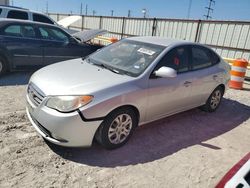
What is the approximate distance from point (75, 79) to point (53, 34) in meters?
4.44

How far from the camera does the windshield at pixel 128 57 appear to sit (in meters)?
3.88

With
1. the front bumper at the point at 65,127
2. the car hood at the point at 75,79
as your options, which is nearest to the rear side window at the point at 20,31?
the car hood at the point at 75,79

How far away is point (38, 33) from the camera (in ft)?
23.0

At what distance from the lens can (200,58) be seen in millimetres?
4949

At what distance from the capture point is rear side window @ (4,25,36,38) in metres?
6.51

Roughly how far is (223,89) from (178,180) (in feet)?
10.6

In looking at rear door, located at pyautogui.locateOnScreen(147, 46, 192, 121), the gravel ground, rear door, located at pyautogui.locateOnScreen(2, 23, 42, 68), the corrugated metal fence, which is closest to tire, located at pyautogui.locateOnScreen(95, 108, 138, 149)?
the gravel ground

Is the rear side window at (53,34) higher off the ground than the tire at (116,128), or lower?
higher

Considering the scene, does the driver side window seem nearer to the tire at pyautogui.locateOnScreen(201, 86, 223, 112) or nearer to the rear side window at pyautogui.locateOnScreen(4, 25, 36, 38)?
the tire at pyautogui.locateOnScreen(201, 86, 223, 112)

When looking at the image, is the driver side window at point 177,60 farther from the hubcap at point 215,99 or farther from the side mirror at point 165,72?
the hubcap at point 215,99

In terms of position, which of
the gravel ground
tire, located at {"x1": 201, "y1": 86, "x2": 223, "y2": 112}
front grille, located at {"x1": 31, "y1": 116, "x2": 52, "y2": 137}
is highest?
front grille, located at {"x1": 31, "y1": 116, "x2": 52, "y2": 137}

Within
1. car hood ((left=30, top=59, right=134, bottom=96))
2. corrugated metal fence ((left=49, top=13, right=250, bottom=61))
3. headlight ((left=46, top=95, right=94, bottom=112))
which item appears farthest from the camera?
corrugated metal fence ((left=49, top=13, right=250, bottom=61))

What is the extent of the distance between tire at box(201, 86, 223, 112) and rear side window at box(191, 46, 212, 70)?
27.5 inches

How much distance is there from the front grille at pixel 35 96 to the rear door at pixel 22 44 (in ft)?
11.2
